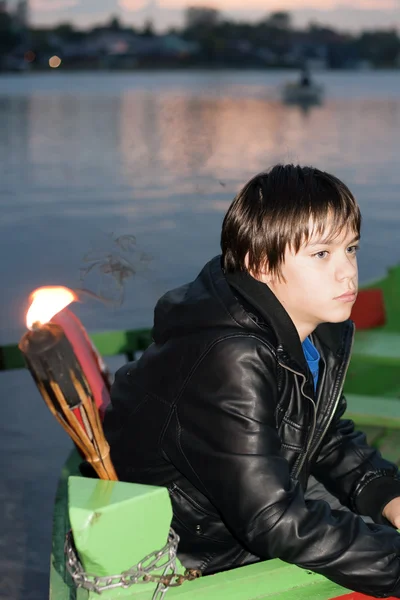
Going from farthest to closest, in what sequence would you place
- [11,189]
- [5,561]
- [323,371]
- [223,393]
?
[11,189] → [5,561] → [323,371] → [223,393]

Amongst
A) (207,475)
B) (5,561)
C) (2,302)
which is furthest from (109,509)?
(2,302)

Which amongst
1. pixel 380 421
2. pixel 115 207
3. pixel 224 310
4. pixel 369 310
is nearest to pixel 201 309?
pixel 224 310

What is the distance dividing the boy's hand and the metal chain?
51 centimetres

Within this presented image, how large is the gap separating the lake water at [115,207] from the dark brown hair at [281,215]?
0.78 feet

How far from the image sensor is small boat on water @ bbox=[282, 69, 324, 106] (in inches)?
1487

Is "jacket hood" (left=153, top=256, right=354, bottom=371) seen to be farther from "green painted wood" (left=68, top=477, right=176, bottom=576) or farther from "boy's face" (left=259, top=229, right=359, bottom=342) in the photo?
"green painted wood" (left=68, top=477, right=176, bottom=576)

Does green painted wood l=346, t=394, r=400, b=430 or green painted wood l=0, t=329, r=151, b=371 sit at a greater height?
green painted wood l=0, t=329, r=151, b=371

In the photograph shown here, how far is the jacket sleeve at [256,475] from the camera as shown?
1.61 m

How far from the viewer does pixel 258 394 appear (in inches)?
64.4

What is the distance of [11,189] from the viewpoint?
37.4 ft

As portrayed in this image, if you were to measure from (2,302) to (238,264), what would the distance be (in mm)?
4024

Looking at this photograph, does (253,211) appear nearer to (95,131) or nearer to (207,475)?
(207,475)

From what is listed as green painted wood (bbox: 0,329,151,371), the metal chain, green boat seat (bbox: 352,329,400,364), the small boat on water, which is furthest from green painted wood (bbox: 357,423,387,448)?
the small boat on water

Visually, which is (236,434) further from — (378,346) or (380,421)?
(378,346)
